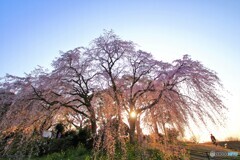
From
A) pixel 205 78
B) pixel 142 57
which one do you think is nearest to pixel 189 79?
pixel 205 78

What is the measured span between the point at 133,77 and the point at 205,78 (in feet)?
13.3

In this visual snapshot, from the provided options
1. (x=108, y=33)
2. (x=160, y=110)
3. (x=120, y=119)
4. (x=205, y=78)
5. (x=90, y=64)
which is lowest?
(x=120, y=119)

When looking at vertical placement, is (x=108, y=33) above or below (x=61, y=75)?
above

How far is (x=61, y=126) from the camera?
20406 mm

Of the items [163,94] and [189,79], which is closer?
[189,79]

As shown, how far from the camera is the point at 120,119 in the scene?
24.8 ft

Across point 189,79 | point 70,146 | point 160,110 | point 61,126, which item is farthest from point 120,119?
point 61,126

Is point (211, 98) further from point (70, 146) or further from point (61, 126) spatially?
point (61, 126)

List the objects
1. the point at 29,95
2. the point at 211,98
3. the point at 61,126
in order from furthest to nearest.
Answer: the point at 61,126, the point at 29,95, the point at 211,98

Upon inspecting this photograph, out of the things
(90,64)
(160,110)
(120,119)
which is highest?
(90,64)

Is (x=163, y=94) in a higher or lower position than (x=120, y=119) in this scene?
higher

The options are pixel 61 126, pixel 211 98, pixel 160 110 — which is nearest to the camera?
pixel 211 98

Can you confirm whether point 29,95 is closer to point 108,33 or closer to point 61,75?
point 61,75

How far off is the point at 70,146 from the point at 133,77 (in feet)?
22.4
